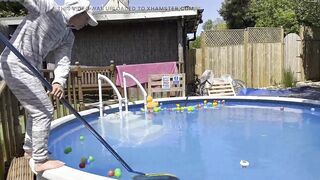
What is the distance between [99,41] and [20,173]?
8630 mm

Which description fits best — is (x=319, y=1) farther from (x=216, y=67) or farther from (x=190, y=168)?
(x=190, y=168)

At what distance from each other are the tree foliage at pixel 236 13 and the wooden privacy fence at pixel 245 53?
13270mm

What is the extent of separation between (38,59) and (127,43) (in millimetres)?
8912

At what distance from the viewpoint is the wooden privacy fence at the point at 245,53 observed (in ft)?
40.0

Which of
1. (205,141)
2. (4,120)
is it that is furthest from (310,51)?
(4,120)

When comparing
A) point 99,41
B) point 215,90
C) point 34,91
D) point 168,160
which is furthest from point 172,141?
point 99,41

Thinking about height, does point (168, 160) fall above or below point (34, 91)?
below

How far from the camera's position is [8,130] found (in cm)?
374

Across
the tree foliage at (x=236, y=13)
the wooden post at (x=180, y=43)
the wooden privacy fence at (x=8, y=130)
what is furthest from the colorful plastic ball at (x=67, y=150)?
the tree foliage at (x=236, y=13)

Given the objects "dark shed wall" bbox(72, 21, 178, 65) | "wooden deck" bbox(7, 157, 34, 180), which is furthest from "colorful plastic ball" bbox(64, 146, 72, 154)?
"dark shed wall" bbox(72, 21, 178, 65)

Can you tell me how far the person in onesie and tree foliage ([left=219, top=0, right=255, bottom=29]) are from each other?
23.9 meters

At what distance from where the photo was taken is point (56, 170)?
2.86m

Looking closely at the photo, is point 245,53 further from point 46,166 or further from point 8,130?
point 46,166

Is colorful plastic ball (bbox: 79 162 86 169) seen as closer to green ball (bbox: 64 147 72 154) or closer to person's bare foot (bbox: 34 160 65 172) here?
green ball (bbox: 64 147 72 154)
